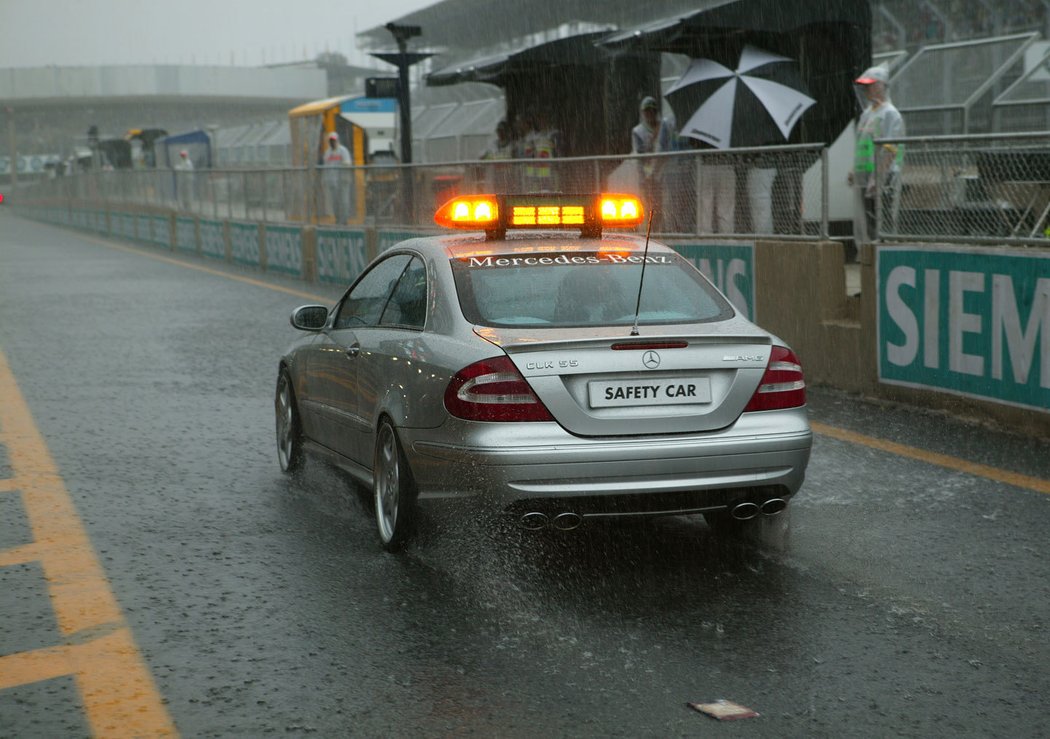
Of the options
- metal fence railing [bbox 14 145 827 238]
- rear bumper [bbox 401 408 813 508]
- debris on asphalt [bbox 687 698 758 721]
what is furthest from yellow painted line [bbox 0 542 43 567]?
metal fence railing [bbox 14 145 827 238]

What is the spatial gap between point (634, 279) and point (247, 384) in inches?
227

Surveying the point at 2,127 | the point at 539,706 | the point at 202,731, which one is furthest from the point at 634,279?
the point at 2,127

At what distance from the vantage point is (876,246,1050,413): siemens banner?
887cm

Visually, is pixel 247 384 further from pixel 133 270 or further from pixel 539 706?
pixel 133 270

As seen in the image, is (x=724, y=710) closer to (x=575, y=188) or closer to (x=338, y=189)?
(x=575, y=188)

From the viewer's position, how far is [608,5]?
44.0 metres

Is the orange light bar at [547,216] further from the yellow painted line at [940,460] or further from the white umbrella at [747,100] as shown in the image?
the white umbrella at [747,100]

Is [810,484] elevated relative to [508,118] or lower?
lower

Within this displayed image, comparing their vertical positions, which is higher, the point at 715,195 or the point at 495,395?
the point at 715,195

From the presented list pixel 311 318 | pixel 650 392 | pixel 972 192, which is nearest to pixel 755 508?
pixel 650 392

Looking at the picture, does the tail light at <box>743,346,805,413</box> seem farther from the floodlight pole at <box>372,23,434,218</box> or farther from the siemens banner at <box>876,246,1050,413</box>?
the floodlight pole at <box>372,23,434,218</box>

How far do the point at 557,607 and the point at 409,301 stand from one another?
1723 millimetres

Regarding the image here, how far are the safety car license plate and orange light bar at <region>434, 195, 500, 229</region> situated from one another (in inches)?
54.0

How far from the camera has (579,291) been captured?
619cm
